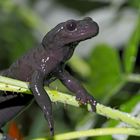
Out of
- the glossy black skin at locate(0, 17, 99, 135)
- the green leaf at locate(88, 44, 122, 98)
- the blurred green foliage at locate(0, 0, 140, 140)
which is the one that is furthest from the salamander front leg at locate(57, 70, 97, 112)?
the green leaf at locate(88, 44, 122, 98)

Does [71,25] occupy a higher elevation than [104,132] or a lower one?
higher

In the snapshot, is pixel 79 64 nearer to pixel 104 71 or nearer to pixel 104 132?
pixel 104 71

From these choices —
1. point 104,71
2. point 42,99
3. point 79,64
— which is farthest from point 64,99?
point 79,64

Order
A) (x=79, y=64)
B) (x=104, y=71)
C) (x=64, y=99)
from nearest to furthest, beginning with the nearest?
(x=64, y=99), (x=104, y=71), (x=79, y=64)

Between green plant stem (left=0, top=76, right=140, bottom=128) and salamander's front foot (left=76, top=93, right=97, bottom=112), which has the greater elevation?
green plant stem (left=0, top=76, right=140, bottom=128)

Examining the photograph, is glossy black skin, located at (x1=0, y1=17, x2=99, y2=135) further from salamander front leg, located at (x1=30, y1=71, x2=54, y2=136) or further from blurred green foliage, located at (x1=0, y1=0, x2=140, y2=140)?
blurred green foliage, located at (x1=0, y1=0, x2=140, y2=140)

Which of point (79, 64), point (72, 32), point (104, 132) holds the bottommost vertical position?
point (79, 64)

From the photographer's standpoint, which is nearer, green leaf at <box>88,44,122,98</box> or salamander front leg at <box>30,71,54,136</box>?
salamander front leg at <box>30,71,54,136</box>
